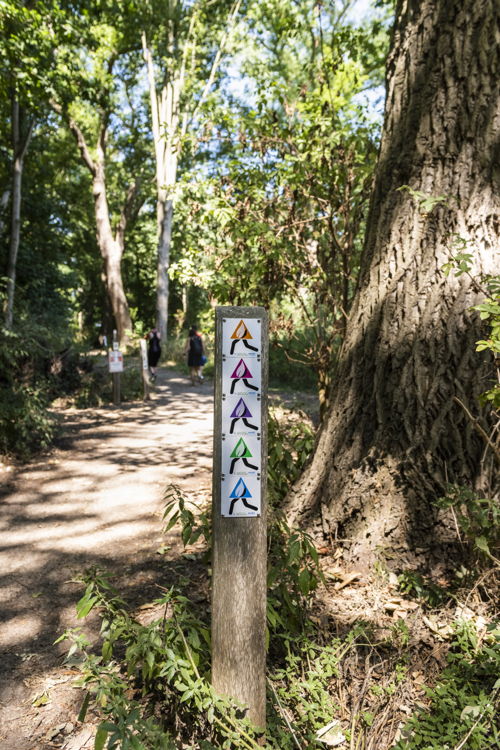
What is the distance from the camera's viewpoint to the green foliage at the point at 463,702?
219cm

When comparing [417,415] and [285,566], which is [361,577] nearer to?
[285,566]

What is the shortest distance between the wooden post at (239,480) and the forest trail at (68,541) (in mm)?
950

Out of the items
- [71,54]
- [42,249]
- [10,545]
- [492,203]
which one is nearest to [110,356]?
[71,54]

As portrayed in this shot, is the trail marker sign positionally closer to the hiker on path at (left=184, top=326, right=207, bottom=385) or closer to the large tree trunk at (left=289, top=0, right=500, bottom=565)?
the hiker on path at (left=184, top=326, right=207, bottom=385)

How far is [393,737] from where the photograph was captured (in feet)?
7.86

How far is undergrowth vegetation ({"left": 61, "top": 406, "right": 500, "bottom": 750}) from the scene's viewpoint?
2139 millimetres

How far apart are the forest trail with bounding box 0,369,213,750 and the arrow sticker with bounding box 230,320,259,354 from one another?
6.16ft

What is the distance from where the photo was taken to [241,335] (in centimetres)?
211

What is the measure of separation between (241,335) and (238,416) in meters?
0.32

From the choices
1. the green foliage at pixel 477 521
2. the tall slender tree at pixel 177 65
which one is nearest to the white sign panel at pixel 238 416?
the green foliage at pixel 477 521

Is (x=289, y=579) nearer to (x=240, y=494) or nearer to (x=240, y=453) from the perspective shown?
(x=240, y=494)

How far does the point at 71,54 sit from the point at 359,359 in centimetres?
1002

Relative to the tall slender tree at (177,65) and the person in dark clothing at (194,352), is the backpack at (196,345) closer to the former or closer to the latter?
the person in dark clothing at (194,352)

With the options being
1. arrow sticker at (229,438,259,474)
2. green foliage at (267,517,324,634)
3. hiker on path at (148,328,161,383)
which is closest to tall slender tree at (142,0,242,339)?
hiker on path at (148,328,161,383)
